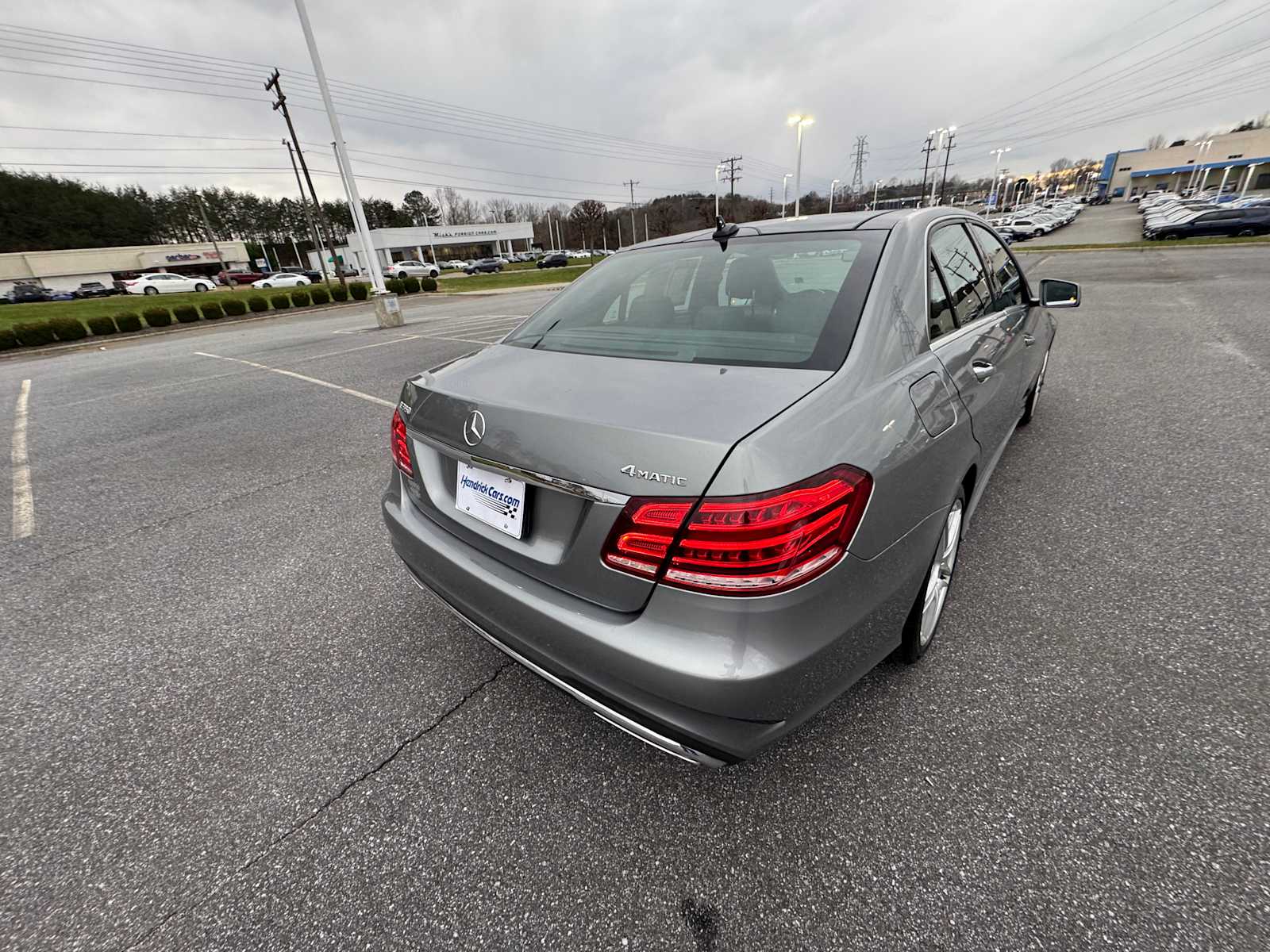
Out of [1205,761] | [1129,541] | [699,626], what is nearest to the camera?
[699,626]

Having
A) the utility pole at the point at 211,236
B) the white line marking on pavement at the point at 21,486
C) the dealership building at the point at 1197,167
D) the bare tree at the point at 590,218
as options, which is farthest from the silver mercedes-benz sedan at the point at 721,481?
the dealership building at the point at 1197,167

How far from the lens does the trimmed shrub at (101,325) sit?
17.5 m

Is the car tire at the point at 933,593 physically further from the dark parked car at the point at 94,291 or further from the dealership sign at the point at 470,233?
the dealership sign at the point at 470,233

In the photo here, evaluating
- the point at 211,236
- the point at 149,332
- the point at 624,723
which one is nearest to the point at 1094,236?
the point at 624,723

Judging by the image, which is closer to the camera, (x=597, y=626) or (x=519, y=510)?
(x=597, y=626)

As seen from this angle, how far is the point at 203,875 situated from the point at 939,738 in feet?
7.44

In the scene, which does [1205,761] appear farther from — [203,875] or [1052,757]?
[203,875]

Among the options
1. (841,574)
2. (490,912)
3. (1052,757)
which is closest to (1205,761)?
(1052,757)

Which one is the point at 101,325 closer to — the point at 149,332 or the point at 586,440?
the point at 149,332

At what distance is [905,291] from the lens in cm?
189

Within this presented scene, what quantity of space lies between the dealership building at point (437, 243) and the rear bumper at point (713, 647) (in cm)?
7826

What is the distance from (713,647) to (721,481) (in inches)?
15.7

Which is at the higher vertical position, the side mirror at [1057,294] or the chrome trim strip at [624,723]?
the side mirror at [1057,294]

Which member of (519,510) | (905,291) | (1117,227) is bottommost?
(1117,227)
